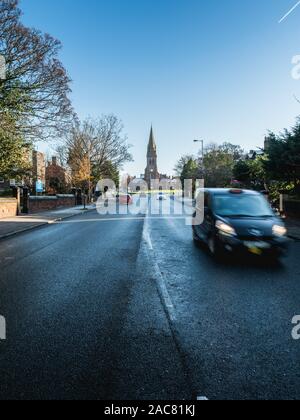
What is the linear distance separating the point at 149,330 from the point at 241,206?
19.6ft

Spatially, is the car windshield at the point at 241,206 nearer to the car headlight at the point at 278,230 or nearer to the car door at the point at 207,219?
the car door at the point at 207,219

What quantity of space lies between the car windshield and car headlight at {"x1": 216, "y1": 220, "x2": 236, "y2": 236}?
1.62 feet

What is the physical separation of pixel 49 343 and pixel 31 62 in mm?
18542

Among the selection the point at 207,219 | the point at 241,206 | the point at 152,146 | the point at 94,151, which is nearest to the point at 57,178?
the point at 94,151

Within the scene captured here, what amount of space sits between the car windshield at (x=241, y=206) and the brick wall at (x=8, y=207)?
1749 cm

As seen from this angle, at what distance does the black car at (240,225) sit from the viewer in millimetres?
8055

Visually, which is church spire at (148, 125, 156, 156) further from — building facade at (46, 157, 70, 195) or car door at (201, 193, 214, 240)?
car door at (201, 193, 214, 240)

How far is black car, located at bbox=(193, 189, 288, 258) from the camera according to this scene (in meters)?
8.05

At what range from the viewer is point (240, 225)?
8.23m

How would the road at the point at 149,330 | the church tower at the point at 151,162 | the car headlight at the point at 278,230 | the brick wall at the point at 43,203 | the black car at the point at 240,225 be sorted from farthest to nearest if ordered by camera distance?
1. the church tower at the point at 151,162
2. the brick wall at the point at 43,203
3. the car headlight at the point at 278,230
4. the black car at the point at 240,225
5. the road at the point at 149,330

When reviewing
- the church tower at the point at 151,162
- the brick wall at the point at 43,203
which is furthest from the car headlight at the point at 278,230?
the church tower at the point at 151,162

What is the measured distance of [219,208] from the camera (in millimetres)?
9461

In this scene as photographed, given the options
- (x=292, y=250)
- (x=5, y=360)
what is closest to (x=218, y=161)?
(x=292, y=250)
